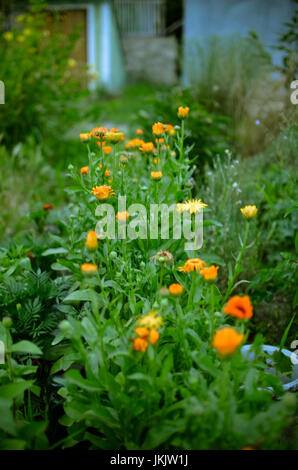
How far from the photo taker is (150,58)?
36.1 ft

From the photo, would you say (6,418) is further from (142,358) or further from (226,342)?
(226,342)

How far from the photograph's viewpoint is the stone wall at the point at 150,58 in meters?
10.8

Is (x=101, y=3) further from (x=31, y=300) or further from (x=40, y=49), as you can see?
(x=31, y=300)

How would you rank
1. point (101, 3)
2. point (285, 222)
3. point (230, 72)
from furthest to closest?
point (101, 3)
point (230, 72)
point (285, 222)

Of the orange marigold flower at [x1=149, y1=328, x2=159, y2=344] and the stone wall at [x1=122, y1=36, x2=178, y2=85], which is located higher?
the stone wall at [x1=122, y1=36, x2=178, y2=85]

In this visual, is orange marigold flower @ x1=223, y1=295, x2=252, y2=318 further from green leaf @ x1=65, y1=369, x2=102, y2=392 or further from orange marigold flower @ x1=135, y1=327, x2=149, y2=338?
green leaf @ x1=65, y1=369, x2=102, y2=392

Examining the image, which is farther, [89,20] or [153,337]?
[89,20]

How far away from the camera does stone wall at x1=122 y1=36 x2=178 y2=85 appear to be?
1084 centimetres

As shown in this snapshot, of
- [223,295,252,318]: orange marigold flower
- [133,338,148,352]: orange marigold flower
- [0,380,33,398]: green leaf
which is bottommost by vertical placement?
[0,380,33,398]: green leaf

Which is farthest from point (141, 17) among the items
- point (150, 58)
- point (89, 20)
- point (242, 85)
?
point (242, 85)

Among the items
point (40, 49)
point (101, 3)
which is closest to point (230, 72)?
point (40, 49)

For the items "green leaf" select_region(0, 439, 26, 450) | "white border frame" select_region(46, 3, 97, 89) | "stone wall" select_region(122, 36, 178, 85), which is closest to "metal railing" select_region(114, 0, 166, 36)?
"stone wall" select_region(122, 36, 178, 85)

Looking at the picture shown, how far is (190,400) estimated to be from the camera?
3.11ft
